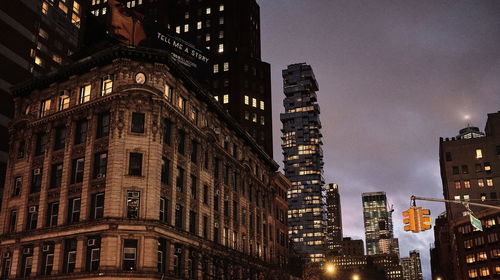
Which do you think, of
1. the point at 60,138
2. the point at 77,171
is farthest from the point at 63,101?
the point at 77,171

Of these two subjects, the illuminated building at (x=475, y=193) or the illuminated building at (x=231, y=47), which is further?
the illuminated building at (x=475, y=193)

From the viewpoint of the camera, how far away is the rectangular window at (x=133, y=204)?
136 feet

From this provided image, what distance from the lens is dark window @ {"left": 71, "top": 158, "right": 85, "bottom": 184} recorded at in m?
44.9

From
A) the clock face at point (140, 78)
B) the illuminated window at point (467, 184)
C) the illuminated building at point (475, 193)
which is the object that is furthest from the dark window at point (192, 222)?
the illuminated window at point (467, 184)

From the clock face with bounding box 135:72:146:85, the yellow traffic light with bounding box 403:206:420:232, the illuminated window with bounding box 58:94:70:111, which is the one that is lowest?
the yellow traffic light with bounding box 403:206:420:232

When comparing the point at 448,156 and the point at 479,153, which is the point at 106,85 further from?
the point at 479,153

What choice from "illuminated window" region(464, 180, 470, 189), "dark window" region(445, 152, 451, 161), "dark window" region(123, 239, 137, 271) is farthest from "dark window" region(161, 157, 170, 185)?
"dark window" region(445, 152, 451, 161)

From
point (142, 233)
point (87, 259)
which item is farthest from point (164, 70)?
point (87, 259)

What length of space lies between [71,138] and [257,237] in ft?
103

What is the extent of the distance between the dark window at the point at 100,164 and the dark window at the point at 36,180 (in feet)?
25.7

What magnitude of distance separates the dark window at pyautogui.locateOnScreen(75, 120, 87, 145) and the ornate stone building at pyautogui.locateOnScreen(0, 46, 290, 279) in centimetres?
10

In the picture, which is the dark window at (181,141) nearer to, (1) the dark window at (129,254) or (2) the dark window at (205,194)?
(2) the dark window at (205,194)

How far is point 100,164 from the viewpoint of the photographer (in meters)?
43.8

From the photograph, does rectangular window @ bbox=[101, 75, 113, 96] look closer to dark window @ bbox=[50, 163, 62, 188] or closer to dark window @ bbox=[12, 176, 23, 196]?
dark window @ bbox=[50, 163, 62, 188]
